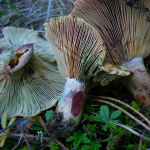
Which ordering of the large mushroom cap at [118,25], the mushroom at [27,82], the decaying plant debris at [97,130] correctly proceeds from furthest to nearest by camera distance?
the mushroom at [27,82], the large mushroom cap at [118,25], the decaying plant debris at [97,130]

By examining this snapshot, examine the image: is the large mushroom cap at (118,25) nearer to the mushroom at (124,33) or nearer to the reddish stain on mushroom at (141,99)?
the mushroom at (124,33)

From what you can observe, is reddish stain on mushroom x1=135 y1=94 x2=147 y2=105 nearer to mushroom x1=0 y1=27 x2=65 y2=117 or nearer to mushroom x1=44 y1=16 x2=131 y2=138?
mushroom x1=44 y1=16 x2=131 y2=138

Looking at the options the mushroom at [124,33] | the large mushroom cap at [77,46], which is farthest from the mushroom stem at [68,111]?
the mushroom at [124,33]

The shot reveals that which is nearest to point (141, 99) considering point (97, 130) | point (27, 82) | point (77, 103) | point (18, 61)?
point (97, 130)

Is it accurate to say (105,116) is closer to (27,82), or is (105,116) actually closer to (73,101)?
(73,101)

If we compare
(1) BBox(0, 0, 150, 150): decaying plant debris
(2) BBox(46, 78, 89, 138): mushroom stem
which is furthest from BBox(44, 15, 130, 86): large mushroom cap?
(1) BBox(0, 0, 150, 150): decaying plant debris

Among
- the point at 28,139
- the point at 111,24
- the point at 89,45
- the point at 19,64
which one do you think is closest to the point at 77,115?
the point at 28,139
